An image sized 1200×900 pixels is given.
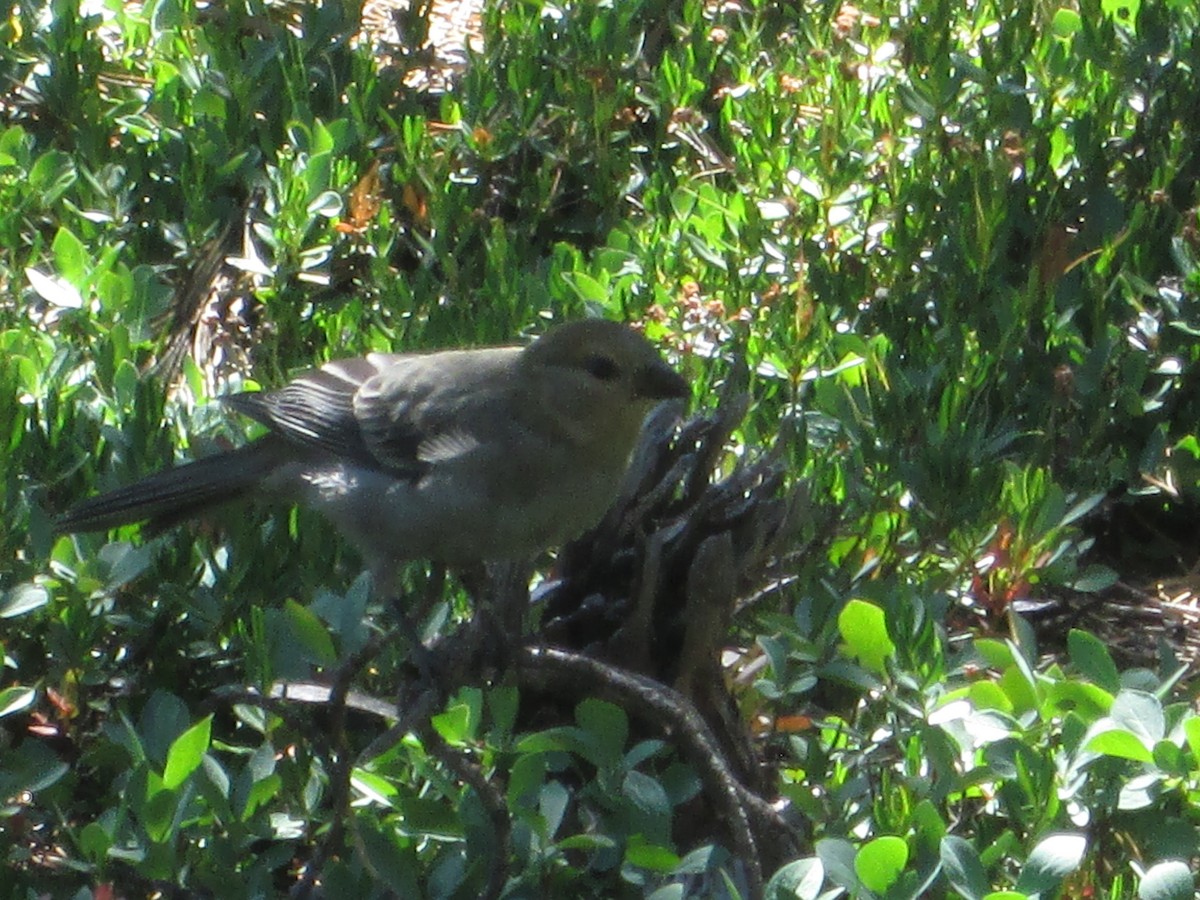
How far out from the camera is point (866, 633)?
3.22m

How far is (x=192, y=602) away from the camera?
3.73 meters

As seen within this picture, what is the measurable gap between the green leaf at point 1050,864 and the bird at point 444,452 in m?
1.43

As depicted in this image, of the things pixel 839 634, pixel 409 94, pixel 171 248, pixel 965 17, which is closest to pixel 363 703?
pixel 839 634

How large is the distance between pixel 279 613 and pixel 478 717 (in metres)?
0.54

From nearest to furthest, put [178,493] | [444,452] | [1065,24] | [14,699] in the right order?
[14,699], [178,493], [444,452], [1065,24]

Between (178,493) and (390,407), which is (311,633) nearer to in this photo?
(178,493)

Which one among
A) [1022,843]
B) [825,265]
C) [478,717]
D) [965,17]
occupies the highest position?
[965,17]

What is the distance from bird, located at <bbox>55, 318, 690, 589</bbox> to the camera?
4.03 metres

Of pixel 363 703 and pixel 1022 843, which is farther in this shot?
pixel 363 703

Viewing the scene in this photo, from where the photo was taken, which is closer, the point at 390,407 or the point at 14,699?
the point at 14,699

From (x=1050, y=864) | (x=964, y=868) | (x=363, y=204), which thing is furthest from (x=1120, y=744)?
(x=363, y=204)

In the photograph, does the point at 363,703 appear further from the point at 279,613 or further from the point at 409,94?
the point at 409,94

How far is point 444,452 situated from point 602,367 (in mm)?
498

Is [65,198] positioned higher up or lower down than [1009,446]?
higher up
